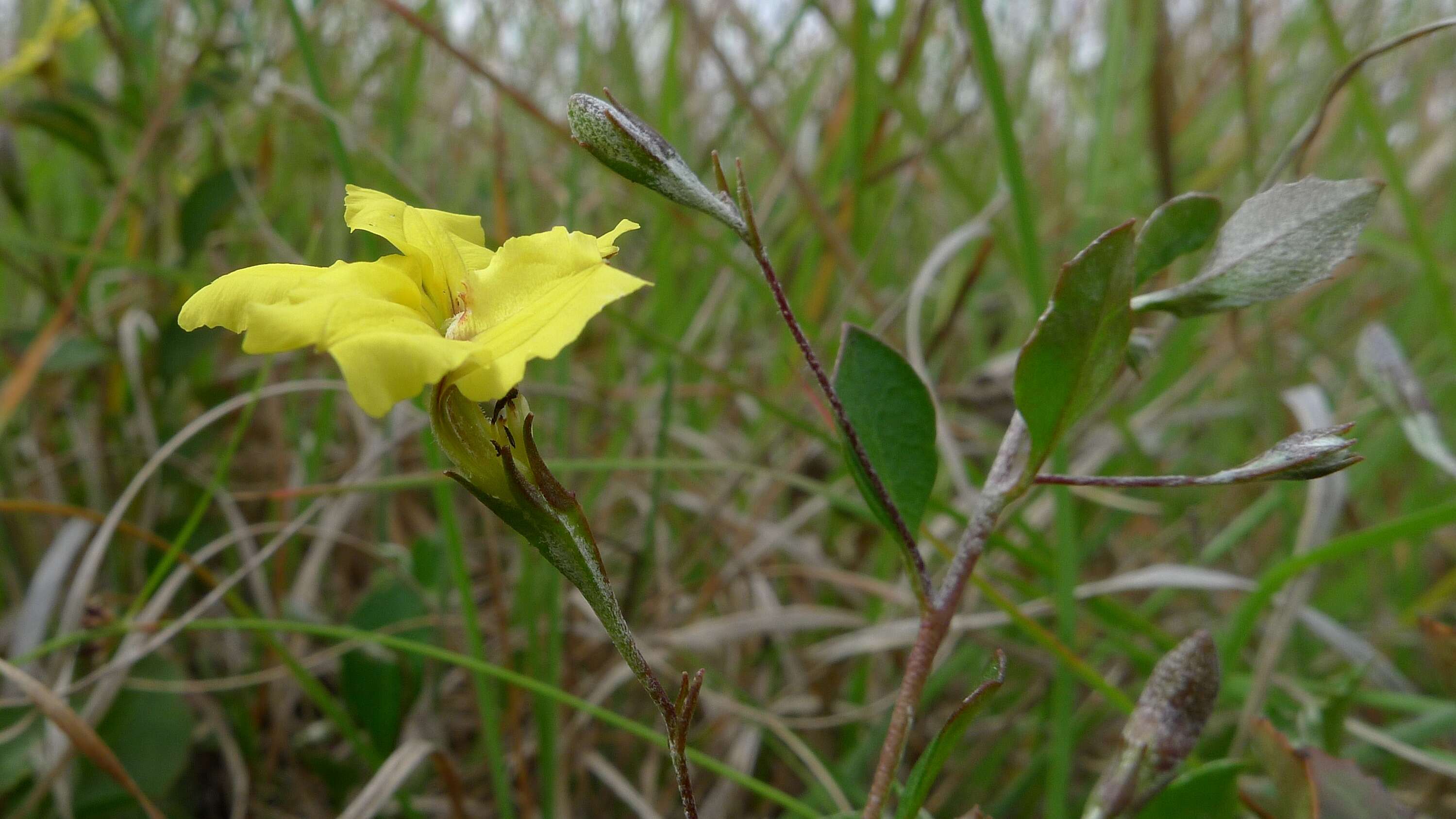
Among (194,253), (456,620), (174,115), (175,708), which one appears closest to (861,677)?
(456,620)

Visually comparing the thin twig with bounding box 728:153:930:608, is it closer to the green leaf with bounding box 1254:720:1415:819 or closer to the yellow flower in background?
the green leaf with bounding box 1254:720:1415:819

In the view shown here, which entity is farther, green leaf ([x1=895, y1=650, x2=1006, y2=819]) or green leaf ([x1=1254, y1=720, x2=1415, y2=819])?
green leaf ([x1=1254, y1=720, x2=1415, y2=819])

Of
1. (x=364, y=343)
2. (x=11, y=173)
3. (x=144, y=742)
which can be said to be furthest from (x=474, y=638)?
(x=11, y=173)

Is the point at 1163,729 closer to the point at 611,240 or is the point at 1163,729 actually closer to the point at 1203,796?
the point at 1203,796

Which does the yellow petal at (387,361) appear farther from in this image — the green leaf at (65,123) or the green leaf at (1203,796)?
the green leaf at (65,123)

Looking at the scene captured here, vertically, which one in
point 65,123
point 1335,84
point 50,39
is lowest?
point 1335,84

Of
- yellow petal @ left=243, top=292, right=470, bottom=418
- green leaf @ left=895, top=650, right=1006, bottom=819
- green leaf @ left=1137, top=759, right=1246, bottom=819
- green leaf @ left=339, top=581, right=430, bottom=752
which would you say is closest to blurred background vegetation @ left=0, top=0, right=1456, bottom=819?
green leaf @ left=339, top=581, right=430, bottom=752
